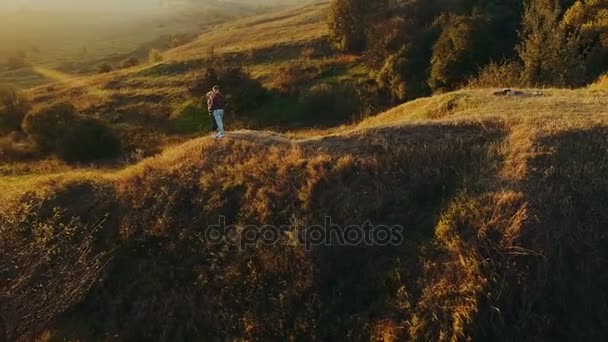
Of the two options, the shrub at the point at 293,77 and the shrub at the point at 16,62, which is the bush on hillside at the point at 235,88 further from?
the shrub at the point at 16,62

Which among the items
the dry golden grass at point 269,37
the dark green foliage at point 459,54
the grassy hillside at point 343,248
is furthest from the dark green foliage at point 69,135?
the dark green foliage at point 459,54

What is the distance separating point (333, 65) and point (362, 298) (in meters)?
36.0

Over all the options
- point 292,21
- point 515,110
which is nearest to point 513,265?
point 515,110

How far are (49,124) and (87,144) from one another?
473 centimetres

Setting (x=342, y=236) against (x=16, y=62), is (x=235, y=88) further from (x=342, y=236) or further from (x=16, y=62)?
(x=16, y=62)

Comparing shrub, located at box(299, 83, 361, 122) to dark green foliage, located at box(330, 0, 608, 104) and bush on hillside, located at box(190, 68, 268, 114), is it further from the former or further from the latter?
bush on hillside, located at box(190, 68, 268, 114)

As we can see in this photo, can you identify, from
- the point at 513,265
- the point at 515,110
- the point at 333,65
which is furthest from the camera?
the point at 333,65

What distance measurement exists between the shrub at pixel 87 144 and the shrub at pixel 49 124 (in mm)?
1200

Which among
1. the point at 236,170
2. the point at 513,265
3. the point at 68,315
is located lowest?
the point at 68,315

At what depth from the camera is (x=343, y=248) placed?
12992 millimetres

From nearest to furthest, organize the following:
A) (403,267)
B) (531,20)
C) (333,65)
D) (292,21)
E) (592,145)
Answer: (403,267)
(592,145)
(531,20)
(333,65)
(292,21)

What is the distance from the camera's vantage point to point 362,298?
11953mm

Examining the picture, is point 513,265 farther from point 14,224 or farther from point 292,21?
point 292,21

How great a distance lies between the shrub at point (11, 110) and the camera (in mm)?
40312
